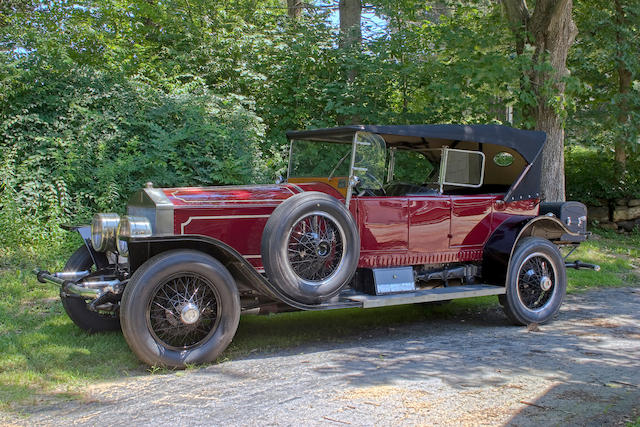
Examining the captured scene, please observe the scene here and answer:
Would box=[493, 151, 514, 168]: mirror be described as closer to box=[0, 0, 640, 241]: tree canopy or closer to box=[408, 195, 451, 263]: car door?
box=[408, 195, 451, 263]: car door

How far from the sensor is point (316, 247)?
506 centimetres

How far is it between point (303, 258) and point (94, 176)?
5.33m

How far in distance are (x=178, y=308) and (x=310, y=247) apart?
1262mm

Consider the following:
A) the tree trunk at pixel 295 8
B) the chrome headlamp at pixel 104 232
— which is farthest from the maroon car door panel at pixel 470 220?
the tree trunk at pixel 295 8

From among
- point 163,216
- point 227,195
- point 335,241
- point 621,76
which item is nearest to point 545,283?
point 335,241

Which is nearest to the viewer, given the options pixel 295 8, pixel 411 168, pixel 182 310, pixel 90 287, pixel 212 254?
pixel 182 310

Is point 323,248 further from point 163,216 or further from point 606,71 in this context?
point 606,71

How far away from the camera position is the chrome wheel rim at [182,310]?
445 cm

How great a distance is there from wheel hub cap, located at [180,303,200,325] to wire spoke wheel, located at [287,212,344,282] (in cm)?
92

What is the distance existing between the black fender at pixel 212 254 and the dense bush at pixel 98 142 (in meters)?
4.42

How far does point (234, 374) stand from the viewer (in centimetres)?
433

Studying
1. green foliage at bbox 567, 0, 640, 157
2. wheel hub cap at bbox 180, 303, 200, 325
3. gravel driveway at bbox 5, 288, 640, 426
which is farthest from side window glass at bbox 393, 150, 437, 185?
green foliage at bbox 567, 0, 640, 157

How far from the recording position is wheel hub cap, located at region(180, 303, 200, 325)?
443cm

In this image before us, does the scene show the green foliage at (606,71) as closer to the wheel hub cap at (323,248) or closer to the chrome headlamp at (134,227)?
the wheel hub cap at (323,248)
